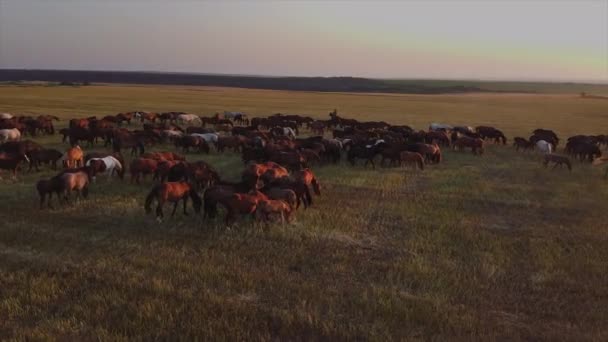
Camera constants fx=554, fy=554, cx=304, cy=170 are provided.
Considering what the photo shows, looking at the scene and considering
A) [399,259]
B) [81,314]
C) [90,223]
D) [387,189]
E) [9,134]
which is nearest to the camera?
[81,314]

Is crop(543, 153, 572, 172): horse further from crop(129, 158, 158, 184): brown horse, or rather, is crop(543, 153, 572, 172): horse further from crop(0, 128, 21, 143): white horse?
crop(0, 128, 21, 143): white horse

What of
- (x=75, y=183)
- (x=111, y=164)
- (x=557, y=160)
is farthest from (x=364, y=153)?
(x=75, y=183)

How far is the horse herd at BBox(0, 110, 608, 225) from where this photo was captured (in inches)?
488

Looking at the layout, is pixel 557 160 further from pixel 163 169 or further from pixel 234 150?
pixel 163 169

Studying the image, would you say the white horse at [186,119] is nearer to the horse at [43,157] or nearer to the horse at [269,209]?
the horse at [43,157]

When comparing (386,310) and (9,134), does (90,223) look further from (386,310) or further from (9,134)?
(9,134)

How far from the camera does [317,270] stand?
30.2 feet

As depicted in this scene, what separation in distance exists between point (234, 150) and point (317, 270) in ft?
51.2

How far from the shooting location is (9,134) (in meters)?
24.7

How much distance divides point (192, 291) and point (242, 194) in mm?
3938

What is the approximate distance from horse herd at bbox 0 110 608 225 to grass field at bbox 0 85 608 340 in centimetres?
59

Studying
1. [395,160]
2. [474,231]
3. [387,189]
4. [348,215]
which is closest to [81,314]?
[348,215]

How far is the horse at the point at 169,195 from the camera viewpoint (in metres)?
12.0

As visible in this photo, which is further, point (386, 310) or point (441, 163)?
point (441, 163)
